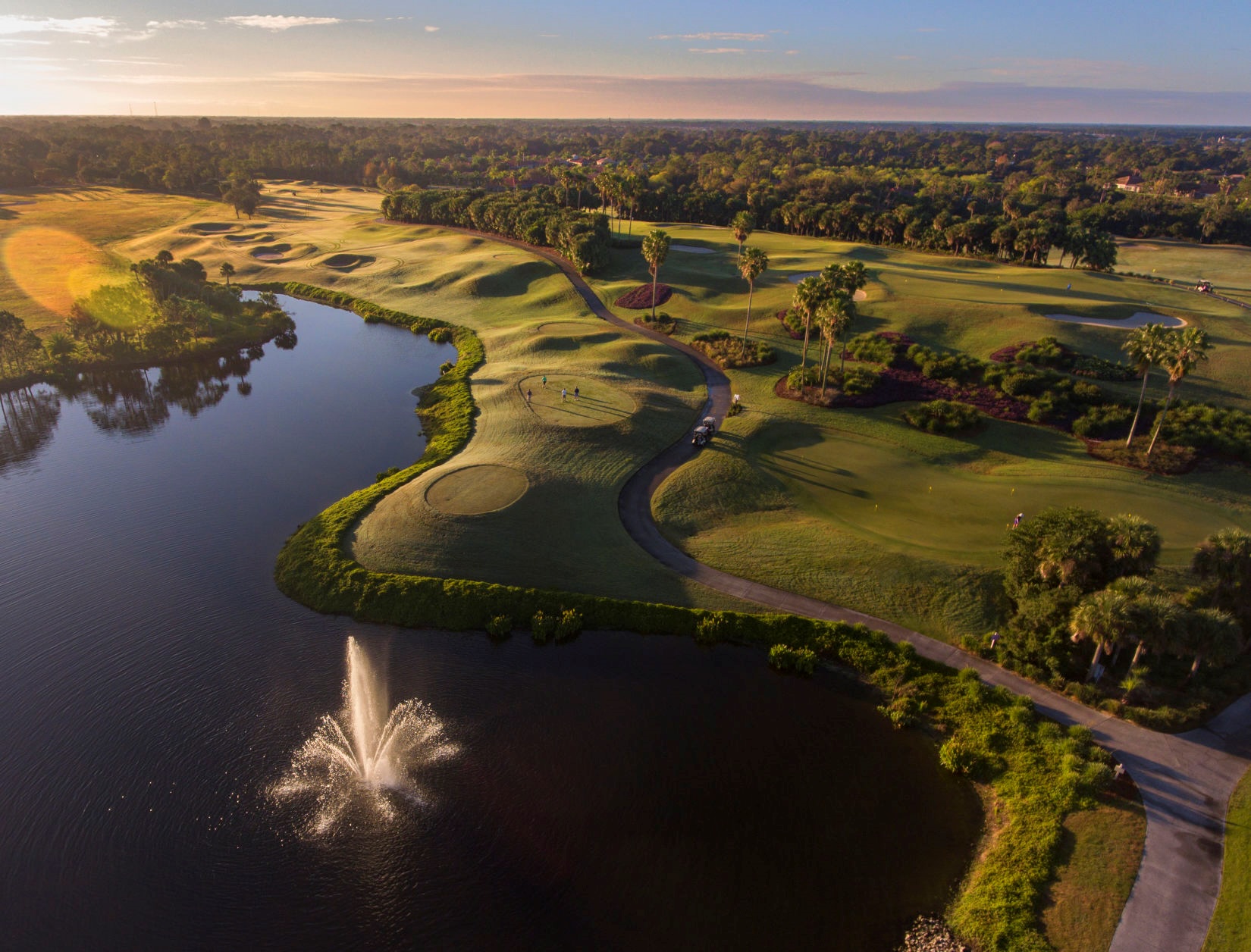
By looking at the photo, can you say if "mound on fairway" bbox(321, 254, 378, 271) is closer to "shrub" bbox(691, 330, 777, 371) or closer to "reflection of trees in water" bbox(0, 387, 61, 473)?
"reflection of trees in water" bbox(0, 387, 61, 473)

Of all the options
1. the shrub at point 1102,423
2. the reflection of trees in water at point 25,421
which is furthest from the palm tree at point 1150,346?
the reflection of trees in water at point 25,421

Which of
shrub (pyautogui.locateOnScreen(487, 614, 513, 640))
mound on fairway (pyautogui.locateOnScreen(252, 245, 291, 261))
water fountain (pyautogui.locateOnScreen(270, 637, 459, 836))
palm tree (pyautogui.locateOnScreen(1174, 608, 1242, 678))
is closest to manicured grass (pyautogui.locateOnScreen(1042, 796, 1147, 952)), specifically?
palm tree (pyautogui.locateOnScreen(1174, 608, 1242, 678))

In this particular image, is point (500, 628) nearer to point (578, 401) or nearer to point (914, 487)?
point (578, 401)

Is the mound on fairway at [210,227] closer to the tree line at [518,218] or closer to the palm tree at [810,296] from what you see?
the tree line at [518,218]

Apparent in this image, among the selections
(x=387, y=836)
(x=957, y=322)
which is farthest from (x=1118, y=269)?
(x=387, y=836)

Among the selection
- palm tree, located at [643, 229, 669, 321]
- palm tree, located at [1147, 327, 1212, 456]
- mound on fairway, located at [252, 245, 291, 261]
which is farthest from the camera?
mound on fairway, located at [252, 245, 291, 261]

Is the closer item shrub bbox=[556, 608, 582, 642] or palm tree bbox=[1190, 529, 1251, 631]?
palm tree bbox=[1190, 529, 1251, 631]

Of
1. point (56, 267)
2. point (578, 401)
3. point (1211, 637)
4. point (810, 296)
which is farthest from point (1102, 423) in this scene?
point (56, 267)

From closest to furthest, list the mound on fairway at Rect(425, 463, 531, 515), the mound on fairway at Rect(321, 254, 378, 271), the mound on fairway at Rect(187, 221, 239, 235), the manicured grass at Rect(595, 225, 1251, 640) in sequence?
the manicured grass at Rect(595, 225, 1251, 640), the mound on fairway at Rect(425, 463, 531, 515), the mound on fairway at Rect(321, 254, 378, 271), the mound on fairway at Rect(187, 221, 239, 235)
